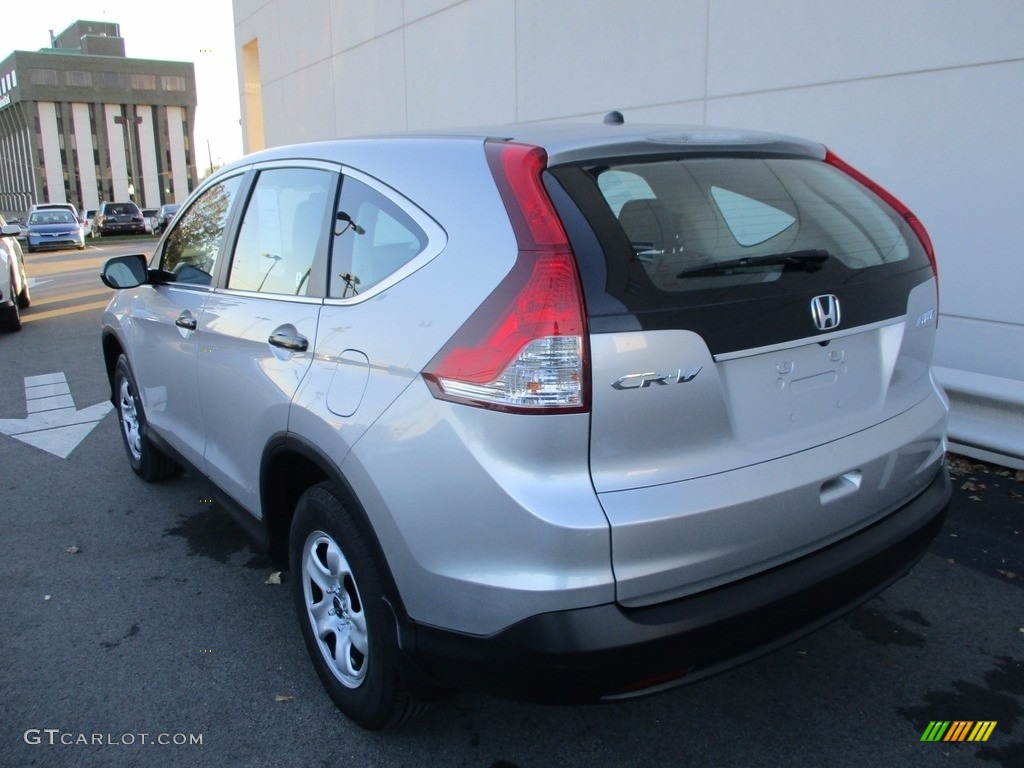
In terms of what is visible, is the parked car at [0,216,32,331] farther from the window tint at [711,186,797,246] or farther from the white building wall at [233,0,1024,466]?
the window tint at [711,186,797,246]

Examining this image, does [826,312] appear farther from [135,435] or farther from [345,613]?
[135,435]

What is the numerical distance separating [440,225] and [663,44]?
6.01m

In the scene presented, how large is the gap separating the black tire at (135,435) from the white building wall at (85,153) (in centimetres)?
10580

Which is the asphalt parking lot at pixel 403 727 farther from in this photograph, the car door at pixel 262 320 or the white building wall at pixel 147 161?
the white building wall at pixel 147 161

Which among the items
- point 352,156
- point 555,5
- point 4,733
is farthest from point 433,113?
point 4,733

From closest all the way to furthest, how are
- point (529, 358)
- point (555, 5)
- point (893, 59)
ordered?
point (529, 358)
point (893, 59)
point (555, 5)

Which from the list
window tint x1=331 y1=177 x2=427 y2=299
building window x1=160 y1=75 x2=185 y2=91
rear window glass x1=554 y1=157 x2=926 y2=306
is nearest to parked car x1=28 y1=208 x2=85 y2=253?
window tint x1=331 y1=177 x2=427 y2=299

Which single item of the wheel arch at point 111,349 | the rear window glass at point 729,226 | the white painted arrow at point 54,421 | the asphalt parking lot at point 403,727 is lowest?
the asphalt parking lot at point 403,727

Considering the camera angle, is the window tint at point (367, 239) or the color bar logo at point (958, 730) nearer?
the window tint at point (367, 239)

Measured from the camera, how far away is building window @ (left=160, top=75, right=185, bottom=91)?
334 feet

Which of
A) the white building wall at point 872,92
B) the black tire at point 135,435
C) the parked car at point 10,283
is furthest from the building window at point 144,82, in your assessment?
the black tire at point 135,435

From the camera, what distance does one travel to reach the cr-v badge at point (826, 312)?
229 centimetres

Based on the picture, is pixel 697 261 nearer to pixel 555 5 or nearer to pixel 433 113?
pixel 555 5

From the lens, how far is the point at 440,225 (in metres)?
2.29
